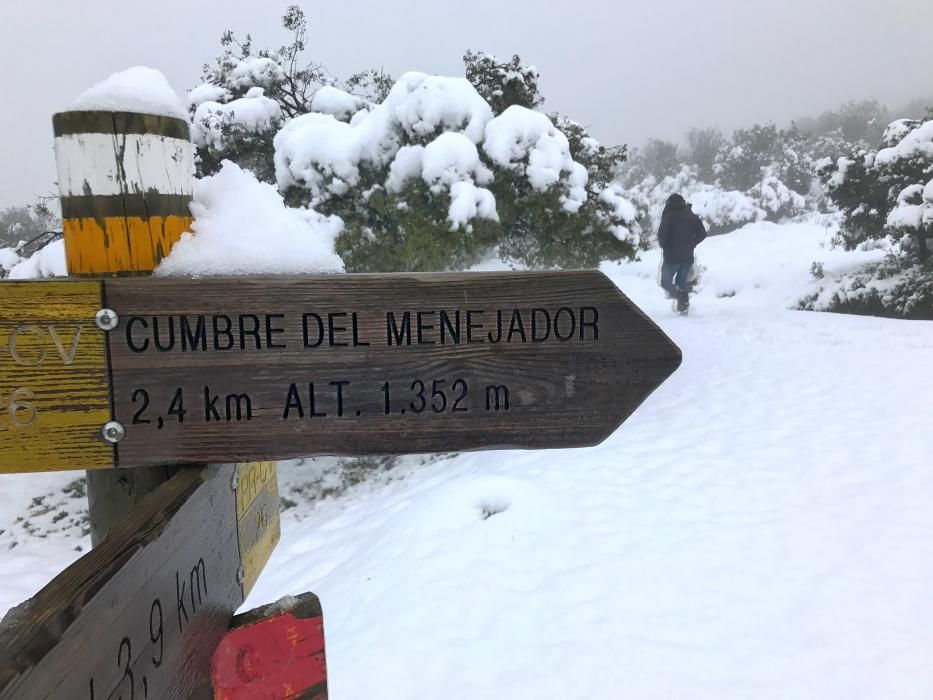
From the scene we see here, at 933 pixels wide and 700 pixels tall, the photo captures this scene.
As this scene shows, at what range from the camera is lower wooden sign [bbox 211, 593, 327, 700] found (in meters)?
1.03

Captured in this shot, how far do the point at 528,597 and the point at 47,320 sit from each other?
2460 mm

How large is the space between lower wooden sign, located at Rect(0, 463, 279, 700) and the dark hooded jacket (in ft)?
27.7

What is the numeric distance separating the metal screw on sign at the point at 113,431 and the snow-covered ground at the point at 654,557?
73.1 inches

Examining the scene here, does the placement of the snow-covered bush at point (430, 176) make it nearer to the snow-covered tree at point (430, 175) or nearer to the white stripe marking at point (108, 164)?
the snow-covered tree at point (430, 175)

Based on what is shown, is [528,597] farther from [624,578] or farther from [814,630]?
[814,630]

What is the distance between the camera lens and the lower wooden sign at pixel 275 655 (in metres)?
1.03

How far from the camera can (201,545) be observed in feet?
3.28

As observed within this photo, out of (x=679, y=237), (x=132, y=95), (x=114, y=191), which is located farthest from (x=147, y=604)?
(x=679, y=237)

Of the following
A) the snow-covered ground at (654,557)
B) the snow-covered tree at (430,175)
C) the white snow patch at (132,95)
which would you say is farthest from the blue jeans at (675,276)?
the white snow patch at (132,95)

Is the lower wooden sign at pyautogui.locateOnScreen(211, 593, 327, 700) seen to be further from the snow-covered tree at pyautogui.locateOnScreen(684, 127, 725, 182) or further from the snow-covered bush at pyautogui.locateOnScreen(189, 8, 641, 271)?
the snow-covered tree at pyautogui.locateOnScreen(684, 127, 725, 182)

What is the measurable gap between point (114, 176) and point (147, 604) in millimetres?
705

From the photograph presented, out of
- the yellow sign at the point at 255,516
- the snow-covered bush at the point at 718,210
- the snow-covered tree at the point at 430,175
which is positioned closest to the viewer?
the yellow sign at the point at 255,516

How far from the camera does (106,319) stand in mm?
959

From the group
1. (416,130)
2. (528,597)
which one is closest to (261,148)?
(416,130)
